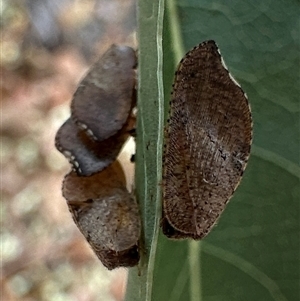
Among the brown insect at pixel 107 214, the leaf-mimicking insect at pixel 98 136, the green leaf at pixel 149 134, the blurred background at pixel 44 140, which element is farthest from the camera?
the blurred background at pixel 44 140

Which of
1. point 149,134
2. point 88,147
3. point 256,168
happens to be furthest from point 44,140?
point 149,134

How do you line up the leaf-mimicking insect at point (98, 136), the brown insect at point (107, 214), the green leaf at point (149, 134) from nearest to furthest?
1. the green leaf at point (149, 134)
2. the brown insect at point (107, 214)
3. the leaf-mimicking insect at point (98, 136)

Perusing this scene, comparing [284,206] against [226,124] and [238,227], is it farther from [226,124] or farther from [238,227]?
[226,124]

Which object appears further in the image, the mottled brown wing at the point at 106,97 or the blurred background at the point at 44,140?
the blurred background at the point at 44,140

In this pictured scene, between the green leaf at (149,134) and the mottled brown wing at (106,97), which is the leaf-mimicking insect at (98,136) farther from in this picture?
→ the green leaf at (149,134)

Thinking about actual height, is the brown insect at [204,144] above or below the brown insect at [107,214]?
above

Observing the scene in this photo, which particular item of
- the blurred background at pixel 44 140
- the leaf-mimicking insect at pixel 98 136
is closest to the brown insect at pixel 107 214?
the leaf-mimicking insect at pixel 98 136

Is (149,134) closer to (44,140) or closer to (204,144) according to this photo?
(204,144)
